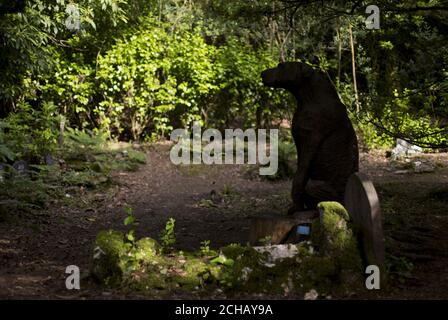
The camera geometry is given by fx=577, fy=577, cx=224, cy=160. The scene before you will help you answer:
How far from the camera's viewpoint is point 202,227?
8703 mm

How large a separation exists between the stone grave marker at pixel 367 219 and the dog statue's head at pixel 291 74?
5.00ft

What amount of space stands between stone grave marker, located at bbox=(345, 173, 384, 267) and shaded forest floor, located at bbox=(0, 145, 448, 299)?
35 cm

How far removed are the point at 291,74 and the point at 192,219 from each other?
3648 mm

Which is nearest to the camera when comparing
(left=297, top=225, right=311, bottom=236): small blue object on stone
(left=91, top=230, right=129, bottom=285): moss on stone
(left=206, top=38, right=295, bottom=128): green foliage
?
(left=91, top=230, right=129, bottom=285): moss on stone

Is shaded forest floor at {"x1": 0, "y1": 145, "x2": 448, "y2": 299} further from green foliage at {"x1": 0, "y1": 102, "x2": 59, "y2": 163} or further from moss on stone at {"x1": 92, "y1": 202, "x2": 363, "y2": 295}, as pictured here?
green foliage at {"x1": 0, "y1": 102, "x2": 59, "y2": 163}

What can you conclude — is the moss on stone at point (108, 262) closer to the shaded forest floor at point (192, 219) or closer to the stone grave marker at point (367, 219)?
the shaded forest floor at point (192, 219)

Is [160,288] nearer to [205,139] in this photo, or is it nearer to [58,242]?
[58,242]

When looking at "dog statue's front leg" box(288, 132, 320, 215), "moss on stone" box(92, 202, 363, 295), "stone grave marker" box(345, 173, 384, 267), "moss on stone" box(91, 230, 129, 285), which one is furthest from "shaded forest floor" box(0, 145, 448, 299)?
"dog statue's front leg" box(288, 132, 320, 215)

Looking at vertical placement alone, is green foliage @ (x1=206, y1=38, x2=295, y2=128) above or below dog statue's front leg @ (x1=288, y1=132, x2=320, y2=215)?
above

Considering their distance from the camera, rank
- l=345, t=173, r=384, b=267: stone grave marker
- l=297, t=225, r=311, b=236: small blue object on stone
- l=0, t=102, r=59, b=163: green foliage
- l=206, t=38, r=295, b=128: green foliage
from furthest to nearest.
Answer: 1. l=206, t=38, r=295, b=128: green foliage
2. l=0, t=102, r=59, b=163: green foliage
3. l=297, t=225, r=311, b=236: small blue object on stone
4. l=345, t=173, r=384, b=267: stone grave marker

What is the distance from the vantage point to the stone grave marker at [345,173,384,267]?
5.07 metres

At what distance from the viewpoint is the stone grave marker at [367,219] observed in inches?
200

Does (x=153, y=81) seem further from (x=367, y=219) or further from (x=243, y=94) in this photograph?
(x=367, y=219)

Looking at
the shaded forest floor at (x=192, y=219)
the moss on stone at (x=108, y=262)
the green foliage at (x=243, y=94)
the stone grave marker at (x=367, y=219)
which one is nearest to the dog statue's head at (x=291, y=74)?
the stone grave marker at (x=367, y=219)
